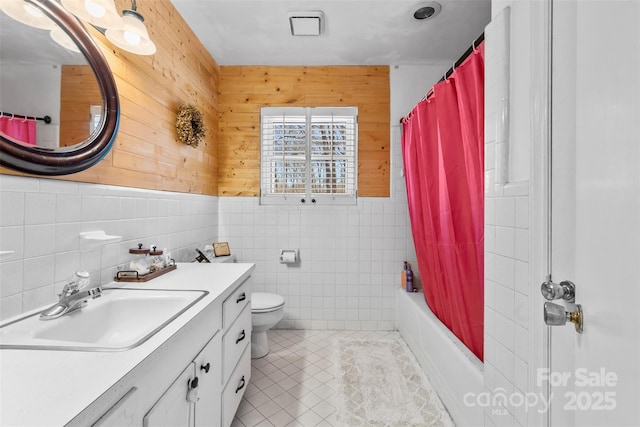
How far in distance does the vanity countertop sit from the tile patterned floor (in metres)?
1.08

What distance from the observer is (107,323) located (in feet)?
3.46

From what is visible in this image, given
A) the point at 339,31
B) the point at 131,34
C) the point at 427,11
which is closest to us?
the point at 131,34

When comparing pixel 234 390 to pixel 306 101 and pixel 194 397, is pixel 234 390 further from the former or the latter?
pixel 306 101

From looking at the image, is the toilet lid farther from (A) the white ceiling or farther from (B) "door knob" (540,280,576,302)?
(A) the white ceiling

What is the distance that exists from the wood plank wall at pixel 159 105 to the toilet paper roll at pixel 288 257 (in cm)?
91

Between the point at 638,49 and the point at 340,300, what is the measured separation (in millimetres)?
2428

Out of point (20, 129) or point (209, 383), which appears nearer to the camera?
point (20, 129)

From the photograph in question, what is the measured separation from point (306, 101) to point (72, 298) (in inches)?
90.7

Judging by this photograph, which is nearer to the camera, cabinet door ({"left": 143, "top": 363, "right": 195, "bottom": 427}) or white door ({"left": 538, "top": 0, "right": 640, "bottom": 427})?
white door ({"left": 538, "top": 0, "right": 640, "bottom": 427})

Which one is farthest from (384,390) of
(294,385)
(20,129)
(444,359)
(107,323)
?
(20,129)

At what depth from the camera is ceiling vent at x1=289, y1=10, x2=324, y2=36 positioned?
1961mm

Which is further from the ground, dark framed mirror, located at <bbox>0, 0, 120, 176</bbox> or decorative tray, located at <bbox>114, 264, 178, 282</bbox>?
dark framed mirror, located at <bbox>0, 0, 120, 176</bbox>

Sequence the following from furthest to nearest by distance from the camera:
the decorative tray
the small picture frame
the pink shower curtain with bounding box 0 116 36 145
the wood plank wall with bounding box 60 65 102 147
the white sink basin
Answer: the small picture frame
the decorative tray
the wood plank wall with bounding box 60 65 102 147
the pink shower curtain with bounding box 0 116 36 145
the white sink basin

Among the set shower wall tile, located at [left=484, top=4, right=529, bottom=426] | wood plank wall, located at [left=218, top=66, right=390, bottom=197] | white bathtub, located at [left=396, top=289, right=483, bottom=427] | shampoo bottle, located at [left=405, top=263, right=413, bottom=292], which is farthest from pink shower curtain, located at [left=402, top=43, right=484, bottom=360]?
wood plank wall, located at [left=218, top=66, right=390, bottom=197]
